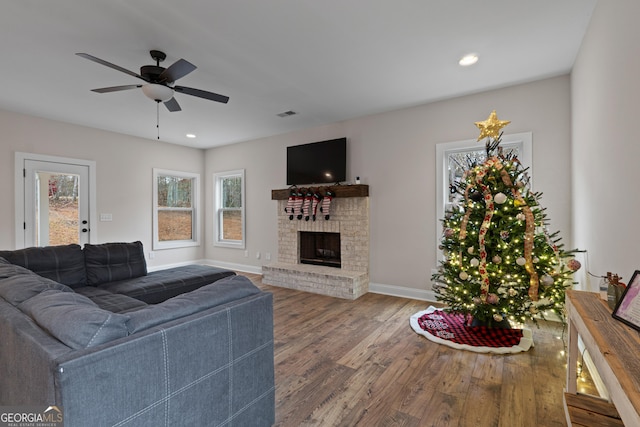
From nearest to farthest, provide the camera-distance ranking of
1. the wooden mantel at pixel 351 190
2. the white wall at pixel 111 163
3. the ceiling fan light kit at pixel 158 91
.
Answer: the ceiling fan light kit at pixel 158 91
the white wall at pixel 111 163
the wooden mantel at pixel 351 190

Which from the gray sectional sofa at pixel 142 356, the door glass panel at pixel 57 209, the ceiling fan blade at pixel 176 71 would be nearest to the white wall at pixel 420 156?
the ceiling fan blade at pixel 176 71

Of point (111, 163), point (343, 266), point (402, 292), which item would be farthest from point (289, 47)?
point (111, 163)

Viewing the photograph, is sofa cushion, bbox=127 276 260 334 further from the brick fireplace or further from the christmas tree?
the brick fireplace

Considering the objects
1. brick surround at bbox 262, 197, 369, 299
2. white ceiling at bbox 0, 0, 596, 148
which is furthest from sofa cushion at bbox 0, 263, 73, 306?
brick surround at bbox 262, 197, 369, 299

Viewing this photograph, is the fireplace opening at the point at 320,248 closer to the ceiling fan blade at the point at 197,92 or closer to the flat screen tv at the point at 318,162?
the flat screen tv at the point at 318,162

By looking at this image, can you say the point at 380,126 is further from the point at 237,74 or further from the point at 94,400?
the point at 94,400

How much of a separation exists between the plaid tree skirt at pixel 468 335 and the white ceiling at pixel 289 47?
2.62m

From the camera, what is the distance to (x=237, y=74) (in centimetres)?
313

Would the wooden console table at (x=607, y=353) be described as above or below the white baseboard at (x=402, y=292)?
above

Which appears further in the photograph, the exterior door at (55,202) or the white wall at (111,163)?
the exterior door at (55,202)

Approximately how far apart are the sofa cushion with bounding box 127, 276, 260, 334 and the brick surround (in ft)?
8.82

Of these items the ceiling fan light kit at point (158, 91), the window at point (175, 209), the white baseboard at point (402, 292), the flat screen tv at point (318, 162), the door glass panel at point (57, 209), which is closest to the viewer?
the ceiling fan light kit at point (158, 91)

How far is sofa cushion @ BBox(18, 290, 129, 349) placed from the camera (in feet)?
3.30

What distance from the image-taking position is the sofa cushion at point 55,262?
266cm
